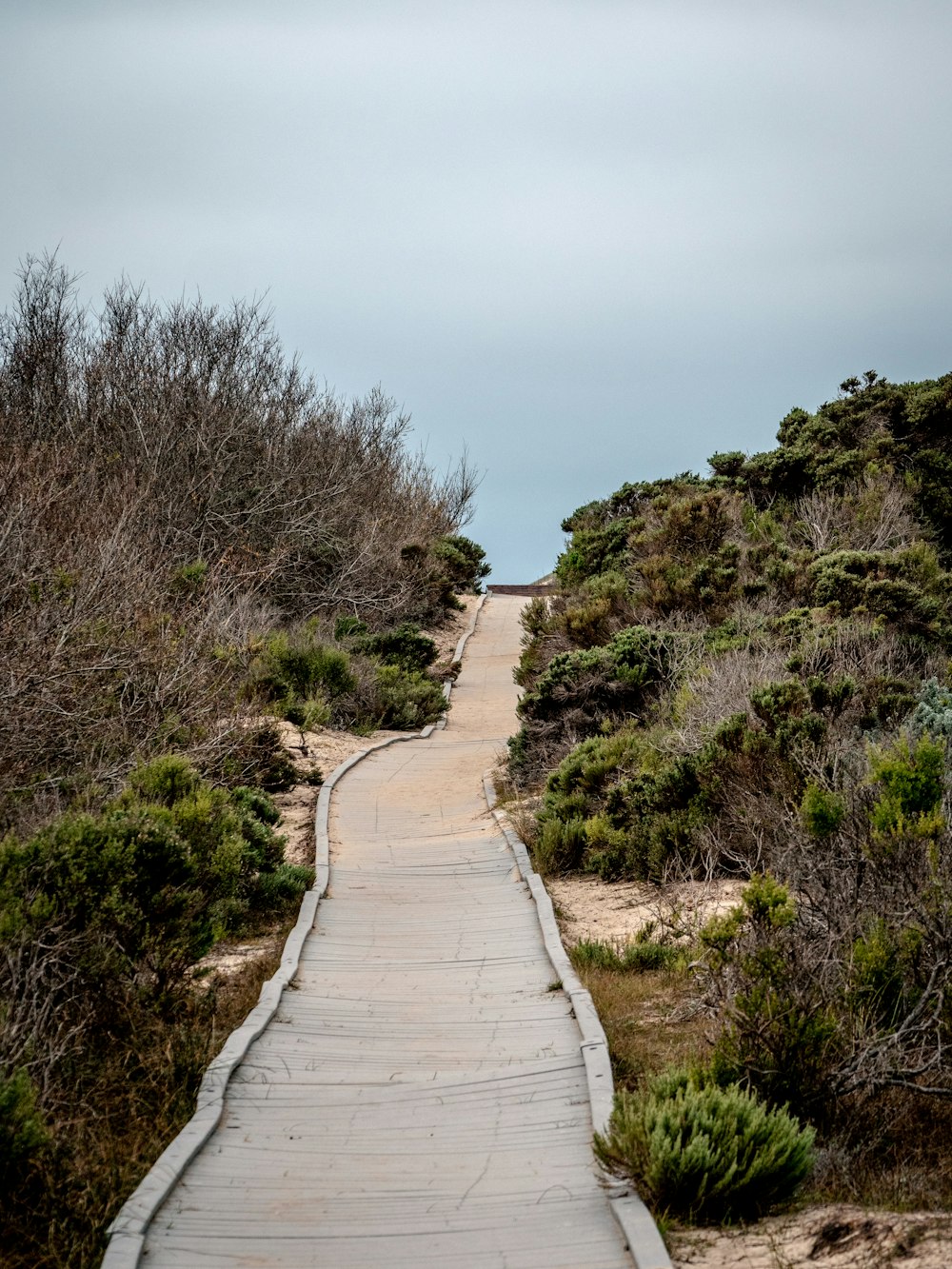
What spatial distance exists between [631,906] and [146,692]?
556 centimetres

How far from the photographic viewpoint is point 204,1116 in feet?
19.9

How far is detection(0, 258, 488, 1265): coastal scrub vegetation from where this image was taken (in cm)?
616

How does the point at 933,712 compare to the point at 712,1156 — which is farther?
the point at 933,712

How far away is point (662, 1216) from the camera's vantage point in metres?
5.04

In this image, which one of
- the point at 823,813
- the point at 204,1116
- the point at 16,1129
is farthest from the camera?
the point at 823,813

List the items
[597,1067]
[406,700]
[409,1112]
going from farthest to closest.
Result: [406,700]
[597,1067]
[409,1112]

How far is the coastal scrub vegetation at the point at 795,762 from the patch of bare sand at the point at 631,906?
0.22 metres

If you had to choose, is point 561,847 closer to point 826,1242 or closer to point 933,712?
point 933,712

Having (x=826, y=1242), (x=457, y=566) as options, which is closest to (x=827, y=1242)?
(x=826, y=1242)

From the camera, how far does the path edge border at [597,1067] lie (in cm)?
471

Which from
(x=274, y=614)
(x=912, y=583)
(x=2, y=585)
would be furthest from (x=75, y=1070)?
(x=274, y=614)

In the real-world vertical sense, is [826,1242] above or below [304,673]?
below

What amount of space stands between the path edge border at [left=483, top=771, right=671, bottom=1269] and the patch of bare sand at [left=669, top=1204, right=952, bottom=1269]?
0.49ft

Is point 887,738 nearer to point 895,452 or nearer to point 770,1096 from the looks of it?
point 770,1096
